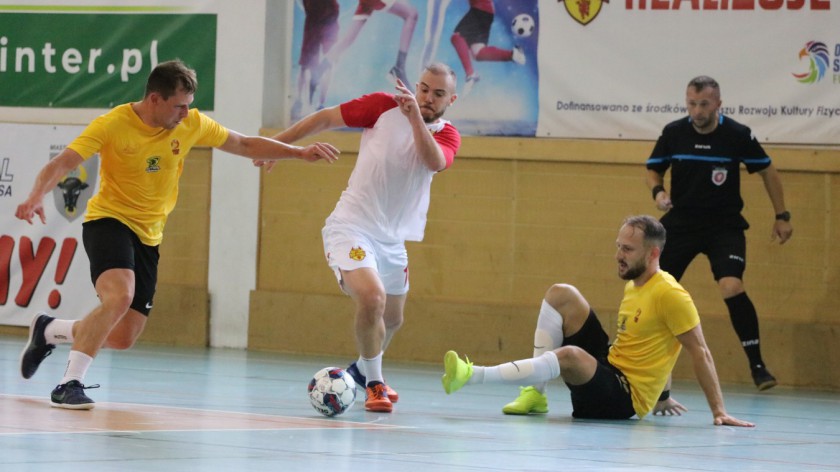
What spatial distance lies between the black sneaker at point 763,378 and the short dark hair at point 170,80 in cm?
495

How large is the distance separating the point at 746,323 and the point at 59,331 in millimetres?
4987

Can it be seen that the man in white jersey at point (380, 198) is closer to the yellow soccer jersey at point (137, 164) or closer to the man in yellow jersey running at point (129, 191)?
the man in yellow jersey running at point (129, 191)

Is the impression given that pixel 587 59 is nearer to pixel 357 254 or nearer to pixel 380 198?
pixel 380 198

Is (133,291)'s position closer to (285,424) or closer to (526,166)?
(285,424)

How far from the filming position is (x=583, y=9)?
39.9ft

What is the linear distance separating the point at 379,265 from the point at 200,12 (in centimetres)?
642

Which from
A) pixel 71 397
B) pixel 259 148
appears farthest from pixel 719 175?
pixel 71 397

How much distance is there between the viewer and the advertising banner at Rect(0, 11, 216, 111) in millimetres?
13719

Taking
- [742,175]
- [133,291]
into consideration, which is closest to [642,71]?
[742,175]

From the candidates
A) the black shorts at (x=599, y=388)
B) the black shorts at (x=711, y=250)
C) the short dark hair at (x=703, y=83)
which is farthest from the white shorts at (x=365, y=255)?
the short dark hair at (x=703, y=83)

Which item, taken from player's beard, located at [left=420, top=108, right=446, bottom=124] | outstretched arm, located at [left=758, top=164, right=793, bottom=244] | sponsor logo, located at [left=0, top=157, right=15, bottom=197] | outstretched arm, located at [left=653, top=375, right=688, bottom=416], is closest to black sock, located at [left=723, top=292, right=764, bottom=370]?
outstretched arm, located at [left=758, top=164, right=793, bottom=244]

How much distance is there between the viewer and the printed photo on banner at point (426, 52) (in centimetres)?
1241

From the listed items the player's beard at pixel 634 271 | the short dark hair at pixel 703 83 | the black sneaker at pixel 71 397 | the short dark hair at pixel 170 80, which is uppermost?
the short dark hair at pixel 703 83

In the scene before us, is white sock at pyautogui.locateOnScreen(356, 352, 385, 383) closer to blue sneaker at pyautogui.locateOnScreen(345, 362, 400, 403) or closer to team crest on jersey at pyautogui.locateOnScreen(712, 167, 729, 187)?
blue sneaker at pyautogui.locateOnScreen(345, 362, 400, 403)
